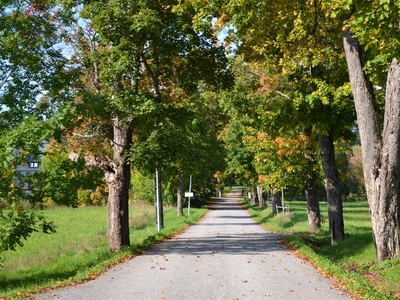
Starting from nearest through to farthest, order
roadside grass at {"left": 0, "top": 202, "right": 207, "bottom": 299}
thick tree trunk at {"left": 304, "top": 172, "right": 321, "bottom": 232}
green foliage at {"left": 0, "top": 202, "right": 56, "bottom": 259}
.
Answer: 1. roadside grass at {"left": 0, "top": 202, "right": 207, "bottom": 299}
2. green foliage at {"left": 0, "top": 202, "right": 56, "bottom": 259}
3. thick tree trunk at {"left": 304, "top": 172, "right": 321, "bottom": 232}

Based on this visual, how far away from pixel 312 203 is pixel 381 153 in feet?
46.8

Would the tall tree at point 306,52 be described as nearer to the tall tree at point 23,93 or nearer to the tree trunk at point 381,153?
the tree trunk at point 381,153

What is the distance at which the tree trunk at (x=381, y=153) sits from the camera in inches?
476

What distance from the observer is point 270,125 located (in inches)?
782

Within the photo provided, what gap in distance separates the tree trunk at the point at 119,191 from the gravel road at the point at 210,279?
63.0 inches

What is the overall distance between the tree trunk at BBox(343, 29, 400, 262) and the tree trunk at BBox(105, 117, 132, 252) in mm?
8520

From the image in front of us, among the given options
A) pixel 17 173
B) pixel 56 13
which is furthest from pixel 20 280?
pixel 56 13

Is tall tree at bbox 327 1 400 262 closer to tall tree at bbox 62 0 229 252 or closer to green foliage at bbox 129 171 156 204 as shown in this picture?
tall tree at bbox 62 0 229 252

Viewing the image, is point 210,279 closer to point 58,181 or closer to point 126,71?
point 58,181

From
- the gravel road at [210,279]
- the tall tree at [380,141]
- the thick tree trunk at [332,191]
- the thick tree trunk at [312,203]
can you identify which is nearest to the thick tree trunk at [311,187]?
the thick tree trunk at [312,203]

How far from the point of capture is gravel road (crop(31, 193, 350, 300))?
992 centimetres

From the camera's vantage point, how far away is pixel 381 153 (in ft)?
41.2

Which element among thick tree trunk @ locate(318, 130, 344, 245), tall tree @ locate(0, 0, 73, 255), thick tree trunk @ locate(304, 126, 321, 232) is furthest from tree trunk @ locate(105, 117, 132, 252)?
thick tree trunk @ locate(304, 126, 321, 232)

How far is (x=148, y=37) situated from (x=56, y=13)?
10.2ft
